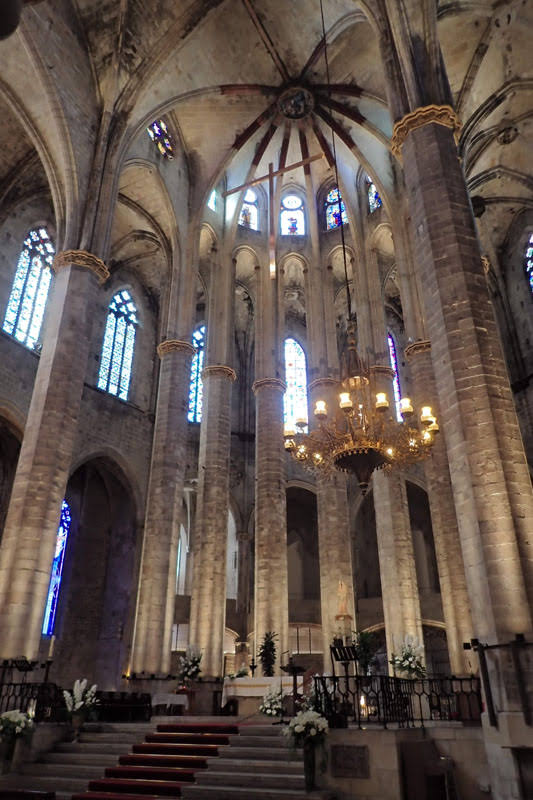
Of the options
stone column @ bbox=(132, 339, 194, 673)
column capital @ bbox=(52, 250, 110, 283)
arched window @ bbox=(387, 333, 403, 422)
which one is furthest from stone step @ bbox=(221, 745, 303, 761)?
arched window @ bbox=(387, 333, 403, 422)

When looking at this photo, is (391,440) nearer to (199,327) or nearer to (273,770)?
(273,770)

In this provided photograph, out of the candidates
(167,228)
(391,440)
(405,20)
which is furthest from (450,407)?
(167,228)

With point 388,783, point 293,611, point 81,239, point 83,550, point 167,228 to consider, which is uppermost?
point 167,228

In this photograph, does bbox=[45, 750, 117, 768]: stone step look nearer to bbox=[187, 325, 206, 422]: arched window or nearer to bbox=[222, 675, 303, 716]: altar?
bbox=[222, 675, 303, 716]: altar

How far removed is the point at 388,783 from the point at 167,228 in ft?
62.2

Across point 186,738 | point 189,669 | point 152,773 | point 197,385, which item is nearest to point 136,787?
point 152,773

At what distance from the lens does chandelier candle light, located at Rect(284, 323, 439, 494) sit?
1148 centimetres

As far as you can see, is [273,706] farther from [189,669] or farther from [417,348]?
[417,348]

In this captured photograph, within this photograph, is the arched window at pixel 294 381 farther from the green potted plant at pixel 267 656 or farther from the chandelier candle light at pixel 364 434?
the chandelier candle light at pixel 364 434

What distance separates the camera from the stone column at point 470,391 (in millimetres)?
7766

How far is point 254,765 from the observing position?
8734 mm

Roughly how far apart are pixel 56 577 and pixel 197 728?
13852 mm

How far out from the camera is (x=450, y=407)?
9.20 m

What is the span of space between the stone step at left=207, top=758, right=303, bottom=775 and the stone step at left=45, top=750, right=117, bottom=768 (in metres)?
1.72
